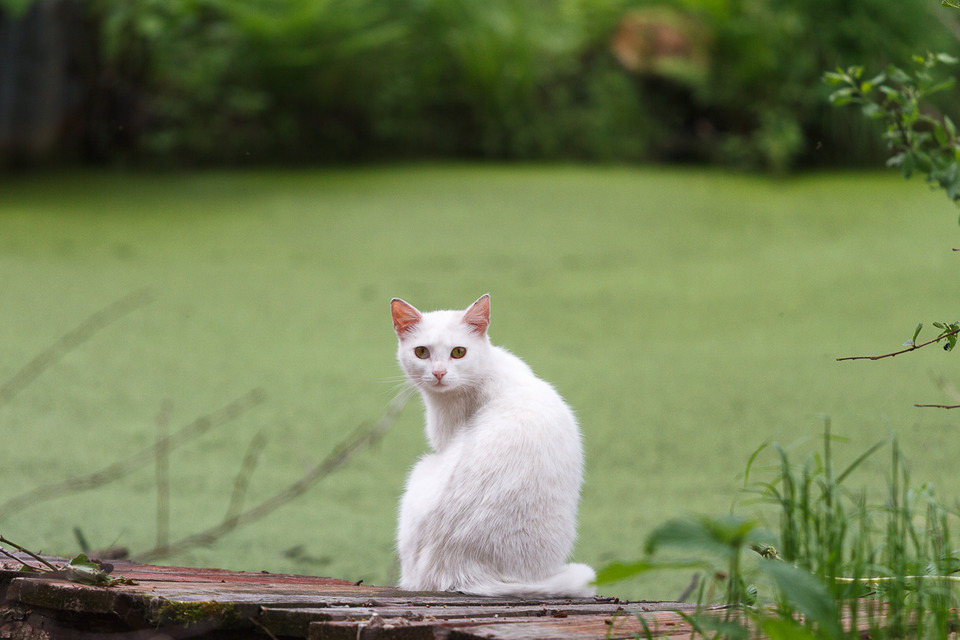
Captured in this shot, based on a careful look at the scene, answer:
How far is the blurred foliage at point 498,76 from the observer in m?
4.20

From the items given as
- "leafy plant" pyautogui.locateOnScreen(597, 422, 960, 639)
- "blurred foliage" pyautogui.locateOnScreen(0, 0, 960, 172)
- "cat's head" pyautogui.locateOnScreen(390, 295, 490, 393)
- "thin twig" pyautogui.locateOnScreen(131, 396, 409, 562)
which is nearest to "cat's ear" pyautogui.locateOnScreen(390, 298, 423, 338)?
"cat's head" pyautogui.locateOnScreen(390, 295, 490, 393)

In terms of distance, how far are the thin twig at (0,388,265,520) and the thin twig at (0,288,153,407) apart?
13.8 inches

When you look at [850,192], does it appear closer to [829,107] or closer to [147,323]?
[829,107]

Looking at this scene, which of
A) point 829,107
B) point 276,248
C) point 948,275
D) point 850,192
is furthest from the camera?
point 829,107

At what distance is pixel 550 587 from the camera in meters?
1.20

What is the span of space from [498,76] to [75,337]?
8.17ft

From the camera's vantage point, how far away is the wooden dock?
94 centimetres

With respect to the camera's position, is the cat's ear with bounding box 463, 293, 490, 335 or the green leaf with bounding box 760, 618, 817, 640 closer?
the green leaf with bounding box 760, 618, 817, 640

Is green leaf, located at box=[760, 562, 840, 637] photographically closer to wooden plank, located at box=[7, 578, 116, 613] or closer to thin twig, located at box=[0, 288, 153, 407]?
wooden plank, located at box=[7, 578, 116, 613]

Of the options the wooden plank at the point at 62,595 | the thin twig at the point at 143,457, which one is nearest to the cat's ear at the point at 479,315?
the wooden plank at the point at 62,595

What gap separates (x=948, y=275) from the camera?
3.15m

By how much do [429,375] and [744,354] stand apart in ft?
5.55

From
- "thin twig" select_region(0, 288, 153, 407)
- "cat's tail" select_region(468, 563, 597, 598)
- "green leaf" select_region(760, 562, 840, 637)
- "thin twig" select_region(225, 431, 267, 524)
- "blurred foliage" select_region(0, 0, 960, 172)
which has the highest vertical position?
"blurred foliage" select_region(0, 0, 960, 172)

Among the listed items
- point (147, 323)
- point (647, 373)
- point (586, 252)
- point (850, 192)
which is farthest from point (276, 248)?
point (850, 192)
